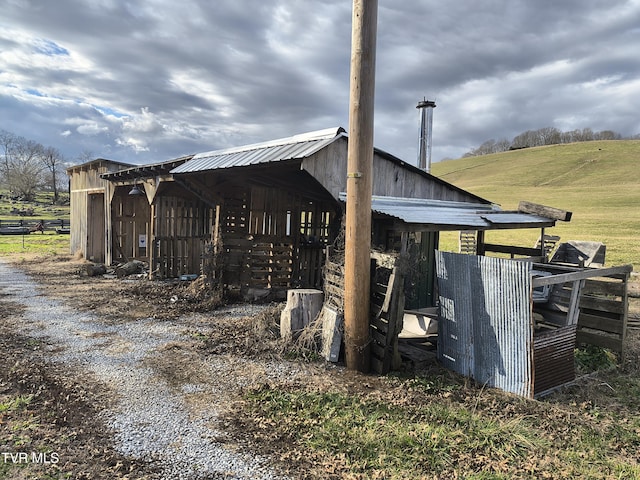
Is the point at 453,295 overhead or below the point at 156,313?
overhead

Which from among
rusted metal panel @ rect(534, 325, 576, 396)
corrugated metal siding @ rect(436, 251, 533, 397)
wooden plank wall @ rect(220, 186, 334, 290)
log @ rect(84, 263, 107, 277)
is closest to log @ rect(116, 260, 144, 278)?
log @ rect(84, 263, 107, 277)

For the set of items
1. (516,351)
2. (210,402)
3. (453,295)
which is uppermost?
(453,295)

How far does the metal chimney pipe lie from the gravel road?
9.78 meters

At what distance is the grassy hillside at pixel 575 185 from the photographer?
2282cm

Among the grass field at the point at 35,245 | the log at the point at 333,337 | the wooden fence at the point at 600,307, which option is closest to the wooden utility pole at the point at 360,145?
the log at the point at 333,337

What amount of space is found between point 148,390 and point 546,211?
819 centimetres

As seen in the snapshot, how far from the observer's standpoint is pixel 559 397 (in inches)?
185

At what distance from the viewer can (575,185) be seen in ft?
154

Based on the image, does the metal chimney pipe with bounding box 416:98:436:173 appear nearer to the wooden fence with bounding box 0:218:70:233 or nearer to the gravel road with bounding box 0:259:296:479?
the gravel road with bounding box 0:259:296:479

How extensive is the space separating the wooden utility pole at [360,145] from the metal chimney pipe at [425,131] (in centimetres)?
1078

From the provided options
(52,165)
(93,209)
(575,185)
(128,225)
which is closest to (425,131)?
(128,225)

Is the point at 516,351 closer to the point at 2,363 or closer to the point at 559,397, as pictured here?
the point at 559,397

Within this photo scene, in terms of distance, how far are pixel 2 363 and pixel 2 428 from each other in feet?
6.61

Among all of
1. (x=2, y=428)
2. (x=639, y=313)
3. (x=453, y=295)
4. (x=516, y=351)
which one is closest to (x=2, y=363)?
(x=2, y=428)
